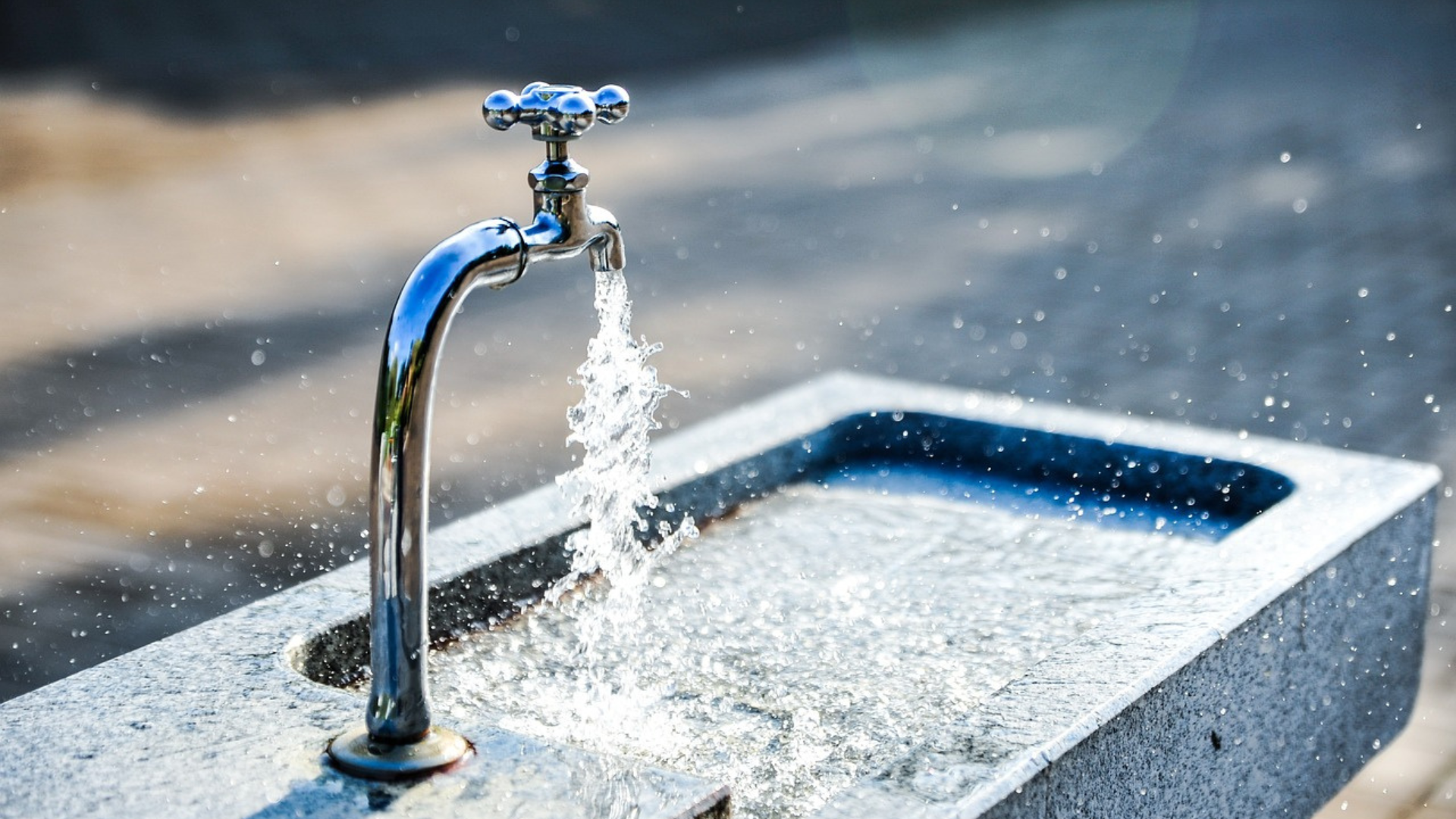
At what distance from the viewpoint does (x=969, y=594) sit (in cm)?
274

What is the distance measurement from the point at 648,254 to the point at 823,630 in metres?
5.80

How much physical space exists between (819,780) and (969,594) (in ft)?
2.31

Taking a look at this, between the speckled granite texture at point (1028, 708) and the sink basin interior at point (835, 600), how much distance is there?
7 cm

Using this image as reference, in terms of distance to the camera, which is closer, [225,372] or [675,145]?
[225,372]

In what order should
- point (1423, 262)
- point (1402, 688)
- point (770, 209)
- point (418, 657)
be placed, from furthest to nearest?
point (770, 209), point (1423, 262), point (1402, 688), point (418, 657)

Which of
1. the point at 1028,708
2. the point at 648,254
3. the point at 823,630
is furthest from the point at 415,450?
the point at 648,254

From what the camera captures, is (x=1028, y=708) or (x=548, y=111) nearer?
(x=548, y=111)

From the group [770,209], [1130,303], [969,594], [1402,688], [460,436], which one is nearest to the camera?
[969,594]

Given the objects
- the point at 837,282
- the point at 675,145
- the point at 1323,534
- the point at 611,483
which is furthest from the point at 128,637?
the point at 675,145

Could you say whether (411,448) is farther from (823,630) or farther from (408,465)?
(823,630)

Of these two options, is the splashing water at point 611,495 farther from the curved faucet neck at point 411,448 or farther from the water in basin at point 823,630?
the curved faucet neck at point 411,448

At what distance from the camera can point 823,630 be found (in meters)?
2.61

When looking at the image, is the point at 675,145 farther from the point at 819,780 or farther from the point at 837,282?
the point at 819,780

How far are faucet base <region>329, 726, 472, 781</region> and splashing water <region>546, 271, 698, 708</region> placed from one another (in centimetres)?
53
